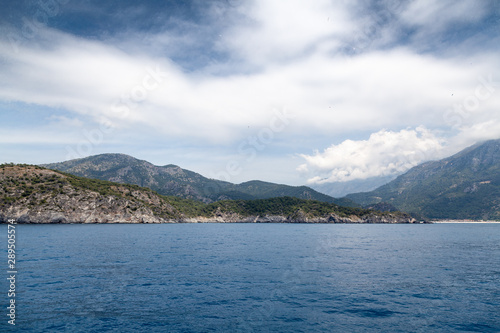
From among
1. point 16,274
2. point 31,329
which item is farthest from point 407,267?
point 16,274

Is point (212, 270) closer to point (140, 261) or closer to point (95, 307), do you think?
point (140, 261)

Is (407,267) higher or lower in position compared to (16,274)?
lower

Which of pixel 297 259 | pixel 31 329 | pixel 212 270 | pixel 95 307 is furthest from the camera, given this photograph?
pixel 297 259

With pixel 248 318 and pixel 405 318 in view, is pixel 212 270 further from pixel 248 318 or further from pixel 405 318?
pixel 405 318

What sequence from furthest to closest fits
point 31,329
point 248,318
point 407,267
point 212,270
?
point 407,267
point 212,270
point 248,318
point 31,329

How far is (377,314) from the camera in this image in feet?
85.4

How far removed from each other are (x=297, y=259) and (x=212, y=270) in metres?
19.7

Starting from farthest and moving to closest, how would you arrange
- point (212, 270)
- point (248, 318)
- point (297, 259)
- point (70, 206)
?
point (70, 206) < point (297, 259) < point (212, 270) < point (248, 318)

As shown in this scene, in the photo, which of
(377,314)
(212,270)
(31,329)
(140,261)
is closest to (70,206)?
(140,261)

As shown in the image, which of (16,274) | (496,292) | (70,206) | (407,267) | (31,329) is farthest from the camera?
(70,206)

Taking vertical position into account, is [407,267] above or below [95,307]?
below

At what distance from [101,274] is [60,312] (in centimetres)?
1602

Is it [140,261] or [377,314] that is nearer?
[377,314]

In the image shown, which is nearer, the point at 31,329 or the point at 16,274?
the point at 31,329
